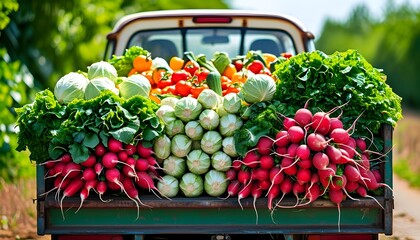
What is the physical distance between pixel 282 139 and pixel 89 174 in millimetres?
1257

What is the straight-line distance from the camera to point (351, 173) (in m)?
5.18

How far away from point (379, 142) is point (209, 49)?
9.15 ft

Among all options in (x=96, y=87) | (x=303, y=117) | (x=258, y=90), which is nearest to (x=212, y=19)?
(x=96, y=87)

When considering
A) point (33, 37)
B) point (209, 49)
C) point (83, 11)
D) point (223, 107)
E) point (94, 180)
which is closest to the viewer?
point (94, 180)

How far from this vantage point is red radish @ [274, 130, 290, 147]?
17.2ft

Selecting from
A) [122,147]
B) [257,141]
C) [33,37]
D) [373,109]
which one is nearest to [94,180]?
[122,147]

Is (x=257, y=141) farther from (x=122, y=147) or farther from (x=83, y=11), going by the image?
(x=83, y=11)

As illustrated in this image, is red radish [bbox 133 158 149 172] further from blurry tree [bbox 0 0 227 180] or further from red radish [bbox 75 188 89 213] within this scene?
blurry tree [bbox 0 0 227 180]

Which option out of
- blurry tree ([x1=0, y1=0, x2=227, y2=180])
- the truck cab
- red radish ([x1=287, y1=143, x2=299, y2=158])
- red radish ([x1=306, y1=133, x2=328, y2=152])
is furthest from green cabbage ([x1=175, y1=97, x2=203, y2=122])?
blurry tree ([x1=0, y1=0, x2=227, y2=180])

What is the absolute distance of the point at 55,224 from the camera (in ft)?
17.4

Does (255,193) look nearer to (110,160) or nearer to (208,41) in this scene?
(110,160)

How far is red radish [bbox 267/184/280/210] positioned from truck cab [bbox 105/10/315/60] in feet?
8.60

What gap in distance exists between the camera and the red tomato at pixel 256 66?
22.1 ft

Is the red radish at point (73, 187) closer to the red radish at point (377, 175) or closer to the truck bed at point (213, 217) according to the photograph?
the truck bed at point (213, 217)
